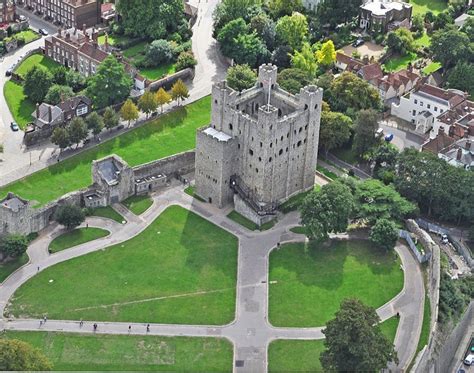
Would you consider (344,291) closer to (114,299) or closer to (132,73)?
(114,299)

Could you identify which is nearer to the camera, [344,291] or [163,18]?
[344,291]

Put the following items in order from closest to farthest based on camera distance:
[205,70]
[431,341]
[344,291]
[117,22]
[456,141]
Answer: [431,341] → [344,291] → [456,141] → [205,70] → [117,22]

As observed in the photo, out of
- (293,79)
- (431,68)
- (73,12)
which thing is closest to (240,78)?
(293,79)

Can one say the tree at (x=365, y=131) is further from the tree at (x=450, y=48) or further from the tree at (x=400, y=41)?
the tree at (x=400, y=41)

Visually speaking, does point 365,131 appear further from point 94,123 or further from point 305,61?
point 94,123

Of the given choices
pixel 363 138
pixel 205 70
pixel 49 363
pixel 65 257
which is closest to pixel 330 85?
pixel 363 138

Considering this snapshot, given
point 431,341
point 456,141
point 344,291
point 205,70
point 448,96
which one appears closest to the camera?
point 431,341

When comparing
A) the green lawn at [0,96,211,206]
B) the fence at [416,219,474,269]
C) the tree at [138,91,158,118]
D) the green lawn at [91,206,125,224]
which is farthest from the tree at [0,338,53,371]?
the tree at [138,91,158,118]

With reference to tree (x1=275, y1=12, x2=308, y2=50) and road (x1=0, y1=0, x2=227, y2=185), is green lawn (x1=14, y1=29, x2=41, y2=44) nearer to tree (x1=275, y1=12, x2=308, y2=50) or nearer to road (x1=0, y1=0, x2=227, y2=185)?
road (x1=0, y1=0, x2=227, y2=185)
